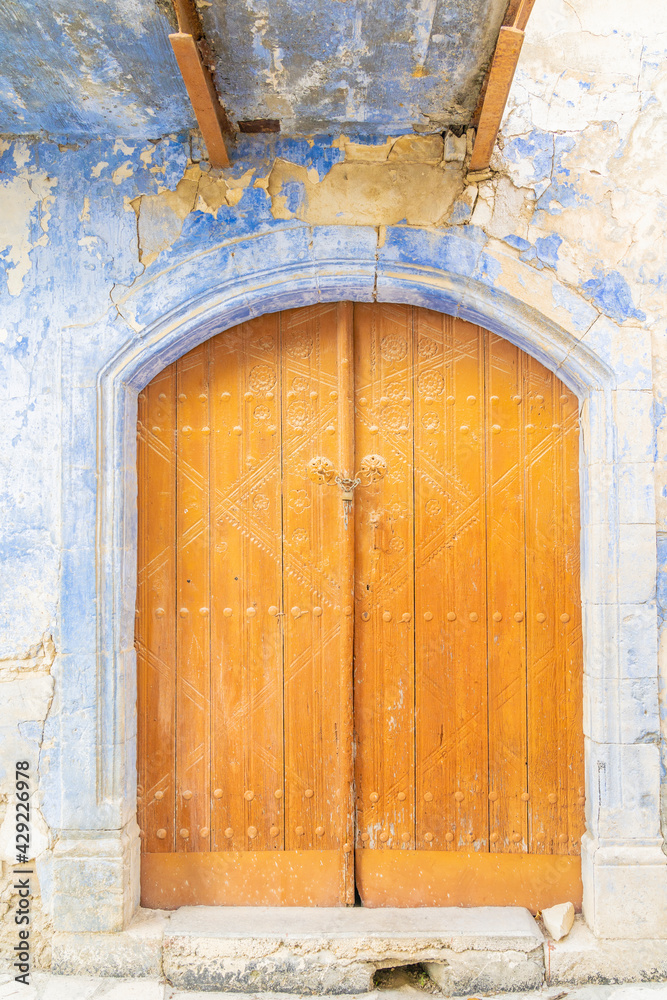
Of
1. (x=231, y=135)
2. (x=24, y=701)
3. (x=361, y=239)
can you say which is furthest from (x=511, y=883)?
(x=231, y=135)

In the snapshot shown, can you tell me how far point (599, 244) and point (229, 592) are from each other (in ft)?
6.70

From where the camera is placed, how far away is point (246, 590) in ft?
8.45

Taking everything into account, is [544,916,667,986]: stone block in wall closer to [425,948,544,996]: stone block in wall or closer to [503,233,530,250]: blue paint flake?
[425,948,544,996]: stone block in wall

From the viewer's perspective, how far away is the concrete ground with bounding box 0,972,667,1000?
2.20 metres

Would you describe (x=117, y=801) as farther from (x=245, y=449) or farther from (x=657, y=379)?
(x=657, y=379)

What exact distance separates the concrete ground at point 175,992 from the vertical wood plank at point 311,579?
21.1 inches

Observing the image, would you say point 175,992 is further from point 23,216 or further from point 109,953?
point 23,216

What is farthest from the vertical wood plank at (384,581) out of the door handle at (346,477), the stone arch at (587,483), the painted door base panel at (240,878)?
the stone arch at (587,483)

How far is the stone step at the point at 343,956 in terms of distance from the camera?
2270 millimetres

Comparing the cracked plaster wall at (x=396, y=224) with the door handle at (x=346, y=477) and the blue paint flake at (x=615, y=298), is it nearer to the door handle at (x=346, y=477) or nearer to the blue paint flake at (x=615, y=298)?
the blue paint flake at (x=615, y=298)

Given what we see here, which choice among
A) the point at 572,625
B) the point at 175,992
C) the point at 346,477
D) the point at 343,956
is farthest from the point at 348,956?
the point at 346,477

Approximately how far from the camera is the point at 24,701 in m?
2.40

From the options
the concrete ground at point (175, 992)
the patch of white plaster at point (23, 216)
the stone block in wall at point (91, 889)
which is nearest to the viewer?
the concrete ground at point (175, 992)

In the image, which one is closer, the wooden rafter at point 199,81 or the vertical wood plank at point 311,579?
the wooden rafter at point 199,81
